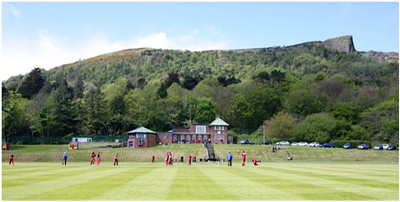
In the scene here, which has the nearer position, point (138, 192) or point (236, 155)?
point (138, 192)

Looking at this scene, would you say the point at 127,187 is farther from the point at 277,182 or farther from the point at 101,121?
the point at 101,121

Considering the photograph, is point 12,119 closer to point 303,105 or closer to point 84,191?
point 303,105

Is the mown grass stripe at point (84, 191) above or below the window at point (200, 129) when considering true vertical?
below

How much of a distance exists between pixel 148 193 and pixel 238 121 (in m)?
126

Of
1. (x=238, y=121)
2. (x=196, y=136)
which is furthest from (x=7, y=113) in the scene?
(x=238, y=121)

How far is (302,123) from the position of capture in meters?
123

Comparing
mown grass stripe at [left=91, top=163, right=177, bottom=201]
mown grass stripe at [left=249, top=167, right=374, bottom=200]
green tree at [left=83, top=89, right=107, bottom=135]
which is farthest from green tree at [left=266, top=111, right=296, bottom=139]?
mown grass stripe at [left=91, top=163, right=177, bottom=201]

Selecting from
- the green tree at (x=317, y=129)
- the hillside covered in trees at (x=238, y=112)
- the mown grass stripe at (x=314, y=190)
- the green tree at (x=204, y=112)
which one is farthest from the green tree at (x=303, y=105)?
the mown grass stripe at (x=314, y=190)

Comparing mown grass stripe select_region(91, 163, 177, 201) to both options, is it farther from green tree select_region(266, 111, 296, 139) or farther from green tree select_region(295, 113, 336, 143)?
green tree select_region(266, 111, 296, 139)

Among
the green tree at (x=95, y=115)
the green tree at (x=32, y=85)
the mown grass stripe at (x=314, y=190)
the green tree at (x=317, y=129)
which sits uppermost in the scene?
the green tree at (x=32, y=85)

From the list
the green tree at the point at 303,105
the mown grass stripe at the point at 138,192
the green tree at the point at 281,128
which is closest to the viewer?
the mown grass stripe at the point at 138,192

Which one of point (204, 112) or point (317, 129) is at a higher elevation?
point (204, 112)

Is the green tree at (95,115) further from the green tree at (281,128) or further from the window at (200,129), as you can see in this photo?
the green tree at (281,128)

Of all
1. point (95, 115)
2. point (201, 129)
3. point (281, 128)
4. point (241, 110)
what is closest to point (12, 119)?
point (95, 115)
